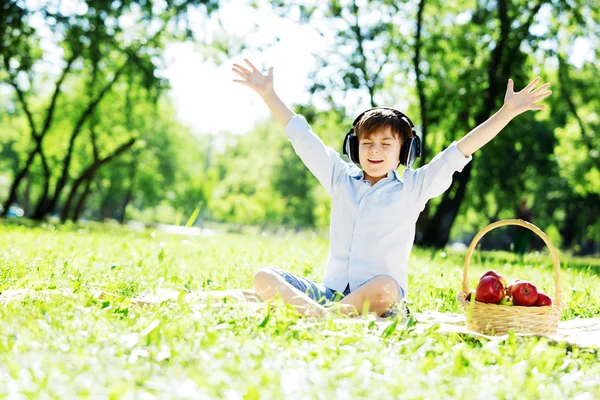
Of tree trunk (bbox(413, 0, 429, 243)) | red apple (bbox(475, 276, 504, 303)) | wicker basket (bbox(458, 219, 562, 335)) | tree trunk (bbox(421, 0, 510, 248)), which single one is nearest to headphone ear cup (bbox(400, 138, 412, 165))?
red apple (bbox(475, 276, 504, 303))

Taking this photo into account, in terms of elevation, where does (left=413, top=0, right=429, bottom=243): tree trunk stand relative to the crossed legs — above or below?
above

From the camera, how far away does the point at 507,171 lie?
31516 mm

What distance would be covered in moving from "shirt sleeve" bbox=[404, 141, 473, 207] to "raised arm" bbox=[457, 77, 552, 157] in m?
0.07

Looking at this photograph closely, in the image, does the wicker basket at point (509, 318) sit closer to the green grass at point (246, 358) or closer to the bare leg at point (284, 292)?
the green grass at point (246, 358)

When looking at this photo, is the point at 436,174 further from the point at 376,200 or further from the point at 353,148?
the point at 353,148

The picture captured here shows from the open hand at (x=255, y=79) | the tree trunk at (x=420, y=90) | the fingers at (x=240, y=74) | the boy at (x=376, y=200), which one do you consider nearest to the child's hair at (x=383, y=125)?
the boy at (x=376, y=200)

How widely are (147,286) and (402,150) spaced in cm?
223

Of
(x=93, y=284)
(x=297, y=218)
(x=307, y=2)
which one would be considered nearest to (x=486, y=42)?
(x=307, y=2)

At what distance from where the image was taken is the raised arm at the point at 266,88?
4945 millimetres

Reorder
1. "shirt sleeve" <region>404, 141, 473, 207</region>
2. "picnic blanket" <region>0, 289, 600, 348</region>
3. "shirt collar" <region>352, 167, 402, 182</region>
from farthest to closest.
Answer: "shirt collar" <region>352, 167, 402, 182</region>, "shirt sleeve" <region>404, 141, 473, 207</region>, "picnic blanket" <region>0, 289, 600, 348</region>

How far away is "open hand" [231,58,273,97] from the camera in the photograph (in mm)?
4945

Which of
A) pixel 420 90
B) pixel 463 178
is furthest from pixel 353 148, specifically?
pixel 420 90

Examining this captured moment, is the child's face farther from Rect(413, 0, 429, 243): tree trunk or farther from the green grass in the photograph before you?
Rect(413, 0, 429, 243): tree trunk

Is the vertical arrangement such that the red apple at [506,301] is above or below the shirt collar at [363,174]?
below
